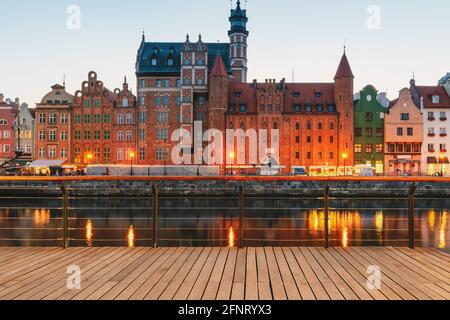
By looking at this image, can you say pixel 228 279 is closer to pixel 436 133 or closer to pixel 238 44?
pixel 436 133

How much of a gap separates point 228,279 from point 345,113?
60.4 metres

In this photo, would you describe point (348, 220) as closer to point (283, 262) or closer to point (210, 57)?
point (283, 262)

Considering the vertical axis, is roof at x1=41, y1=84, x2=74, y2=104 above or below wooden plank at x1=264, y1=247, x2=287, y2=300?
above

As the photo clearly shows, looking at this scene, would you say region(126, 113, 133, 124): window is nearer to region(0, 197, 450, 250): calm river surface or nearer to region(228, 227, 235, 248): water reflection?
region(0, 197, 450, 250): calm river surface

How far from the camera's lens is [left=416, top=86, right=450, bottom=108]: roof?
64.4 metres

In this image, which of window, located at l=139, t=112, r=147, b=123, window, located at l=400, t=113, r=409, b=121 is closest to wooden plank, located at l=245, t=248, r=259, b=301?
window, located at l=139, t=112, r=147, b=123

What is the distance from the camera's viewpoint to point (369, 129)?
211 ft

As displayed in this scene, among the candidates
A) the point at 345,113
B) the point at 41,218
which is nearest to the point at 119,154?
the point at 41,218

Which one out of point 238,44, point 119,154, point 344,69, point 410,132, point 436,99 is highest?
point 238,44

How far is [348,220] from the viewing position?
31.6 m

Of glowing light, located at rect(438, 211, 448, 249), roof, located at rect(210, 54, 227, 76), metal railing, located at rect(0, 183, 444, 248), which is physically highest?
roof, located at rect(210, 54, 227, 76)

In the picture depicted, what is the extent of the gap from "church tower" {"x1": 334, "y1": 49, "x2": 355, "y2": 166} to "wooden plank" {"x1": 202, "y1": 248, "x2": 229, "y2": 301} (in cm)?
5675

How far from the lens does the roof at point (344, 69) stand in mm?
64562
